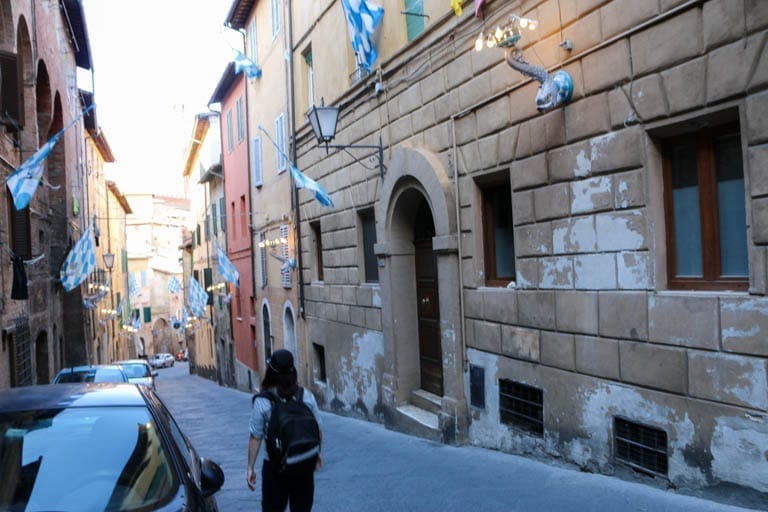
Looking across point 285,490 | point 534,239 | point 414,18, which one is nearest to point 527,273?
point 534,239

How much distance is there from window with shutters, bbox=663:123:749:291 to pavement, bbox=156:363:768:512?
1682 mm

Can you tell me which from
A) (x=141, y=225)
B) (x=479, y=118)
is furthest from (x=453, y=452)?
(x=141, y=225)

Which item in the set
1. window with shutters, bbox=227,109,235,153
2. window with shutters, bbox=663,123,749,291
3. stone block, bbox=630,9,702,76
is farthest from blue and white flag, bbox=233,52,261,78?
window with shutters, bbox=663,123,749,291

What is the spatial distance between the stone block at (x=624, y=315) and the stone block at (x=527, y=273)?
1124 millimetres

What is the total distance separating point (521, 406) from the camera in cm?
786

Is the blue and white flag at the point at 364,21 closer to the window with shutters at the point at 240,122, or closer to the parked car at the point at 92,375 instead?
the parked car at the point at 92,375

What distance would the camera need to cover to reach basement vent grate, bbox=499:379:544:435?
7543 millimetres

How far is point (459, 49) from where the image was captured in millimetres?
9023

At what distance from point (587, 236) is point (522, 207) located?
1.18 meters

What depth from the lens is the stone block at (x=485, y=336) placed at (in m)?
8.36

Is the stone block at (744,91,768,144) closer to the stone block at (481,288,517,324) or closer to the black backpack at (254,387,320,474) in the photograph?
the stone block at (481,288,517,324)

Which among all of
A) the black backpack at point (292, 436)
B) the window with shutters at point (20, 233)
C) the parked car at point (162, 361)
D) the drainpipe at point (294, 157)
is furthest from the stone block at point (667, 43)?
the parked car at point (162, 361)

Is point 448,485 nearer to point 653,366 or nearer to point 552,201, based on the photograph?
point 653,366

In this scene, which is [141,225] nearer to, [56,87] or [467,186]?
[56,87]
